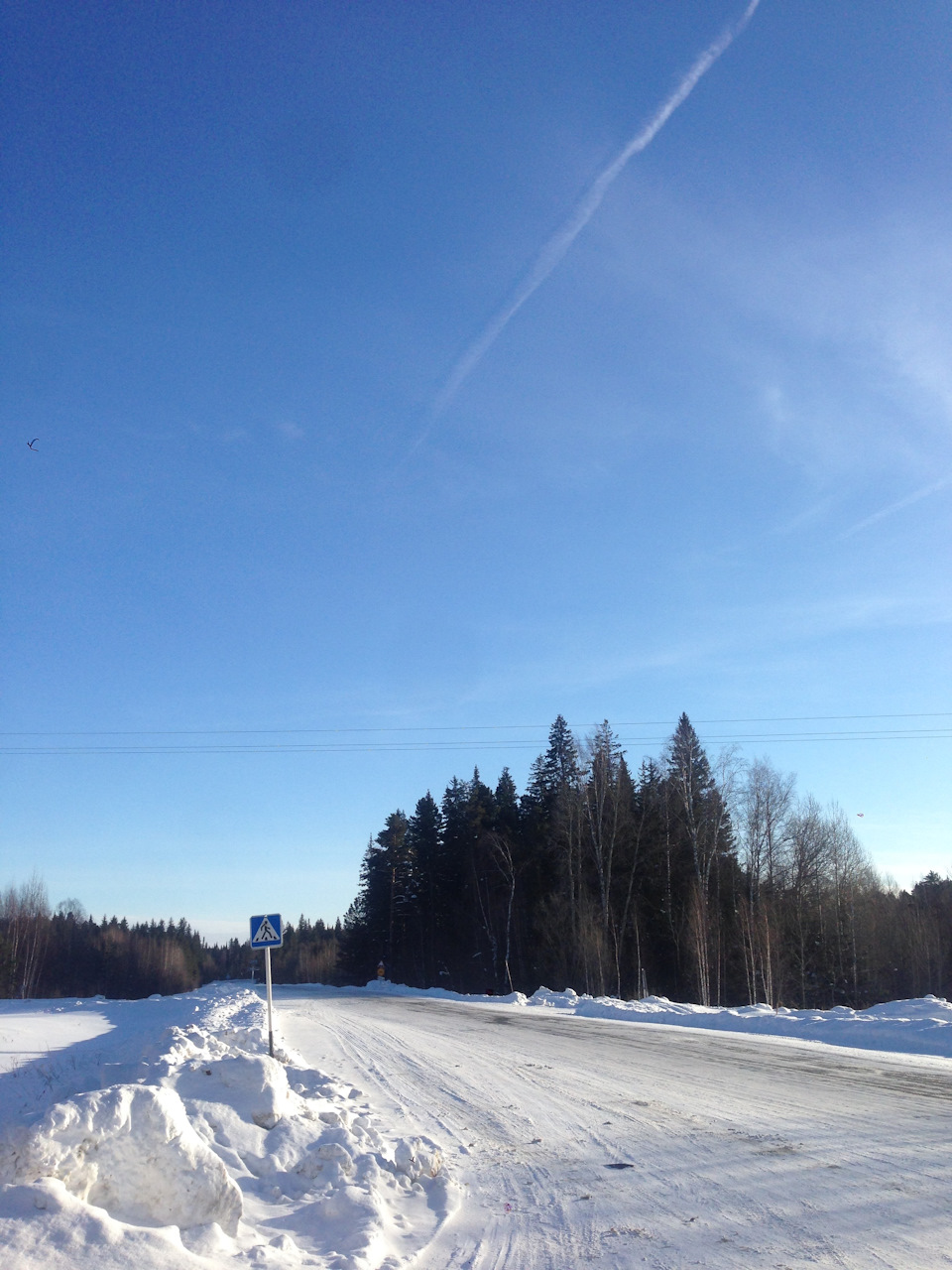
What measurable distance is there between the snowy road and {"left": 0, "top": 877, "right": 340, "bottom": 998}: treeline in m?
75.3

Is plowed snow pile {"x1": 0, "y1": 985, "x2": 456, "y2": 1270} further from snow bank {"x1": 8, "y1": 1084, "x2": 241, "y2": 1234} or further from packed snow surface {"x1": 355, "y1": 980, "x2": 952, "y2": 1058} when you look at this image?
packed snow surface {"x1": 355, "y1": 980, "x2": 952, "y2": 1058}

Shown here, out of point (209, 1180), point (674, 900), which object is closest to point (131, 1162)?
point (209, 1180)

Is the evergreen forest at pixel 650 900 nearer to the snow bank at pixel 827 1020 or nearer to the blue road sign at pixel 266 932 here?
the snow bank at pixel 827 1020

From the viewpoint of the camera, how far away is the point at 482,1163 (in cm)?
810

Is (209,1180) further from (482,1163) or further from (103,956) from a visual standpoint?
(103,956)

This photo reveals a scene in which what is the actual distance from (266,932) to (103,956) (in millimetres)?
105159

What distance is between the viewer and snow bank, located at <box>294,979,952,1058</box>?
53.6ft

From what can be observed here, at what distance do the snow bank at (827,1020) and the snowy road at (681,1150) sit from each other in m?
1.93

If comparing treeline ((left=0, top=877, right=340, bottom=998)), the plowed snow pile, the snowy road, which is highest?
the plowed snow pile

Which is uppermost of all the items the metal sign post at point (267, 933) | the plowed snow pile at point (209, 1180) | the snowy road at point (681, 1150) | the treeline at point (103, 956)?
the metal sign post at point (267, 933)

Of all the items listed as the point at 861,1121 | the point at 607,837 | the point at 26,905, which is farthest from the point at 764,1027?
the point at 26,905

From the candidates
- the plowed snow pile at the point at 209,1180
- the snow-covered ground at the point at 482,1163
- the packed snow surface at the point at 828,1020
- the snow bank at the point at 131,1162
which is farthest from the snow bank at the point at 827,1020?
the snow bank at the point at 131,1162

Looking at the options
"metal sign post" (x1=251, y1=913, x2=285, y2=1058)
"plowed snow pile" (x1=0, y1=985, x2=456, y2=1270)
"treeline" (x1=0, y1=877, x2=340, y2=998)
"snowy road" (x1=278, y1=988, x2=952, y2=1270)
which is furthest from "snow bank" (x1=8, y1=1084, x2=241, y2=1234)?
"treeline" (x1=0, y1=877, x2=340, y2=998)

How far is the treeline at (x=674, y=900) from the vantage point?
138 ft
